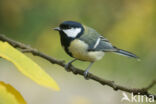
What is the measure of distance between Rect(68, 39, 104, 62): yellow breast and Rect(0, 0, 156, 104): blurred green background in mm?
482

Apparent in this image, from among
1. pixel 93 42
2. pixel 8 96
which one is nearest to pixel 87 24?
pixel 93 42

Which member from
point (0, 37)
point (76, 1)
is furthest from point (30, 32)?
point (0, 37)

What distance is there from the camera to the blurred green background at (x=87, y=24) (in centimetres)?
183

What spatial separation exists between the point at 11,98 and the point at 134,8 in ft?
5.89

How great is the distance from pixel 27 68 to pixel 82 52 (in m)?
0.82

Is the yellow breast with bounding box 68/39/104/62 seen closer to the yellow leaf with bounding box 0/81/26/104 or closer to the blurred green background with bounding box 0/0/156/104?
the blurred green background with bounding box 0/0/156/104

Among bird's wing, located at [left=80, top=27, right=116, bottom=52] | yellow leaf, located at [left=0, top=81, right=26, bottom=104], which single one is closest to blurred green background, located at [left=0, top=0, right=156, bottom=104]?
bird's wing, located at [left=80, top=27, right=116, bottom=52]

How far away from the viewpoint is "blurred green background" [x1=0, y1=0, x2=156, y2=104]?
183 centimetres

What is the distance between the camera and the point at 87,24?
1.87 metres

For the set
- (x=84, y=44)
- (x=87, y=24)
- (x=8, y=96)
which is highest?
(x=8, y=96)

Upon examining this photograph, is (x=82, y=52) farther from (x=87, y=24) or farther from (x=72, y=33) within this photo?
(x=87, y=24)

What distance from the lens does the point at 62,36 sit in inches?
42.6

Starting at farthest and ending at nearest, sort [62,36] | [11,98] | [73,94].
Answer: [73,94] < [62,36] < [11,98]

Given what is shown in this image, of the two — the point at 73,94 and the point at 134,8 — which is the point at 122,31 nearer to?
the point at 134,8
